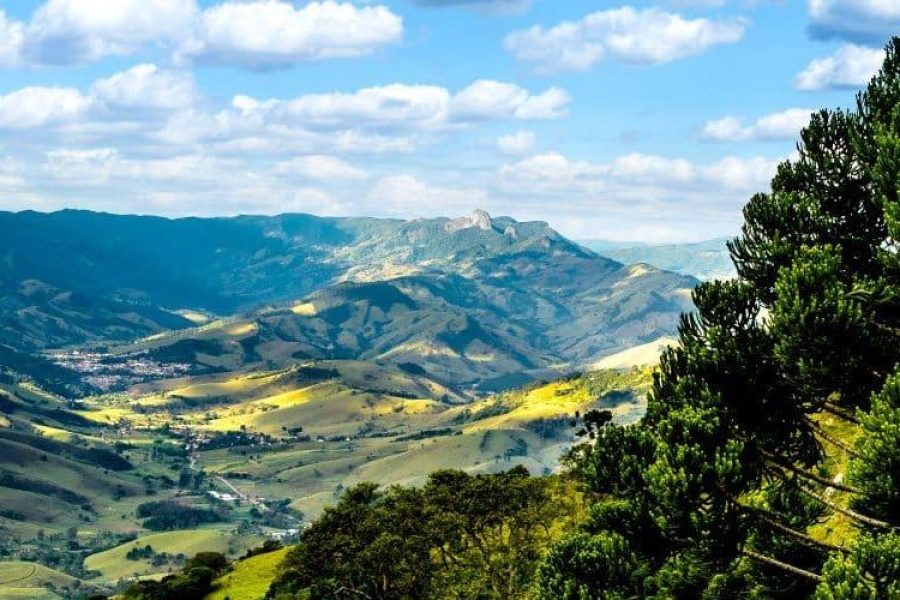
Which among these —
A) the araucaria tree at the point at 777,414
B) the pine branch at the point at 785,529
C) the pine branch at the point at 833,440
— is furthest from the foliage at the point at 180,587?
the pine branch at the point at 785,529

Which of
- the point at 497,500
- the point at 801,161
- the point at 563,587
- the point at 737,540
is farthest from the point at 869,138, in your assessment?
the point at 497,500

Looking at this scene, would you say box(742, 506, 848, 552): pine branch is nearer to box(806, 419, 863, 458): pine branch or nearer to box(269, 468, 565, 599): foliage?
box(806, 419, 863, 458): pine branch

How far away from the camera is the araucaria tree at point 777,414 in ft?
91.8

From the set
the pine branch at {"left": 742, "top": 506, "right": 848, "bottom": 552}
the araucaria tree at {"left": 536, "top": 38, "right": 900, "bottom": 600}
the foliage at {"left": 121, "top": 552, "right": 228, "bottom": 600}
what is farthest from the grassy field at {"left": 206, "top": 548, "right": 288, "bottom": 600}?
the pine branch at {"left": 742, "top": 506, "right": 848, "bottom": 552}

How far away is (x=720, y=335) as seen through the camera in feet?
110

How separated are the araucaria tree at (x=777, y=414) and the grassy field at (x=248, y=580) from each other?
8343cm

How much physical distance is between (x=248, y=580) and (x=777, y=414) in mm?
106915

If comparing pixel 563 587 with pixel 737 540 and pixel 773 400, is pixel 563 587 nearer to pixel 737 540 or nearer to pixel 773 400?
pixel 737 540

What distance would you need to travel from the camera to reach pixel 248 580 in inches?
4951

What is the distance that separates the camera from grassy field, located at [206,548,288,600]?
380 feet

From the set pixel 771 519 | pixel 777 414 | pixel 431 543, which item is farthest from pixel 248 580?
pixel 771 519

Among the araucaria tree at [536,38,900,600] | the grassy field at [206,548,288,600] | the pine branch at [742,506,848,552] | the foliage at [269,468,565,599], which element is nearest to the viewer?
the araucaria tree at [536,38,900,600]

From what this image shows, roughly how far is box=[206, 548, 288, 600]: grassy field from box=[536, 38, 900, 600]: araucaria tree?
8343 centimetres

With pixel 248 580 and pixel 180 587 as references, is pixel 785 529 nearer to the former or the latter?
pixel 180 587
